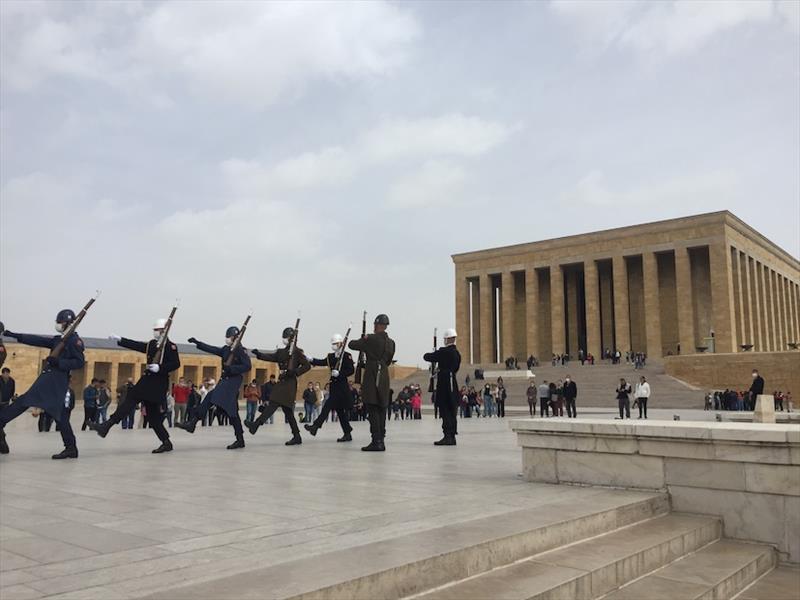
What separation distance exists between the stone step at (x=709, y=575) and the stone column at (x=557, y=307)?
51.3m

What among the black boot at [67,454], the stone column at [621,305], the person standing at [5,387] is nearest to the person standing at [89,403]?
the person standing at [5,387]

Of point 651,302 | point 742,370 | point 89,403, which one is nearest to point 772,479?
point 89,403

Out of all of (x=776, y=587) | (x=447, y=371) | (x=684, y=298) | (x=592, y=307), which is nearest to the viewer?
(x=776, y=587)

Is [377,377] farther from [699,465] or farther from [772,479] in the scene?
[772,479]

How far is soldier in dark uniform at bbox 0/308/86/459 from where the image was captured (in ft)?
28.3

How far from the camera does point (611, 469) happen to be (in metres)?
5.90

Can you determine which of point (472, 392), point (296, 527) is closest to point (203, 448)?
point (296, 527)

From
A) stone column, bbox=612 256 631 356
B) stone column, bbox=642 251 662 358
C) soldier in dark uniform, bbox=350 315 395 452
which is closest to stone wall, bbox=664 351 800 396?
stone column, bbox=642 251 662 358

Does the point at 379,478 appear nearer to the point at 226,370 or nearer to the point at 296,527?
the point at 296,527

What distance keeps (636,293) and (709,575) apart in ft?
184

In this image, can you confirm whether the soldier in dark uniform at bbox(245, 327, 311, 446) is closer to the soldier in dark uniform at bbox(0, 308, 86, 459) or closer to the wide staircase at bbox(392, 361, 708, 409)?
the soldier in dark uniform at bbox(0, 308, 86, 459)

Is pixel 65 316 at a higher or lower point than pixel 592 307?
lower

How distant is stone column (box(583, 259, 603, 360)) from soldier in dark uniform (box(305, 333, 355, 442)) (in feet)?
145

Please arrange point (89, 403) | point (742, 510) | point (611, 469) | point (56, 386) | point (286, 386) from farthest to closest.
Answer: point (89, 403)
point (286, 386)
point (56, 386)
point (611, 469)
point (742, 510)
